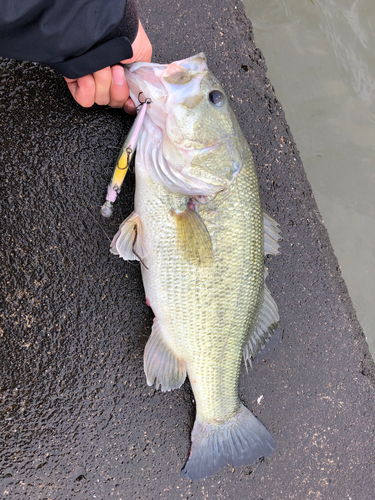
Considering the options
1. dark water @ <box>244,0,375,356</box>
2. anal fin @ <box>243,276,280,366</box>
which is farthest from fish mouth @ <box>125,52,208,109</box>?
dark water @ <box>244,0,375,356</box>

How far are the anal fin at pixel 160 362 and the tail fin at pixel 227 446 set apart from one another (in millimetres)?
379

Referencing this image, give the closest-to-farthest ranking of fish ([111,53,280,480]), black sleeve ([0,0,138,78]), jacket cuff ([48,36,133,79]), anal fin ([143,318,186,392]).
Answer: black sleeve ([0,0,138,78]) < jacket cuff ([48,36,133,79]) < fish ([111,53,280,480]) < anal fin ([143,318,186,392])

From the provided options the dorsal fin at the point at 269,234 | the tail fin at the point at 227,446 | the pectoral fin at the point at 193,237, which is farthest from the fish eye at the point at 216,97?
the tail fin at the point at 227,446

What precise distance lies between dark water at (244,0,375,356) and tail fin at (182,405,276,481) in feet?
6.71

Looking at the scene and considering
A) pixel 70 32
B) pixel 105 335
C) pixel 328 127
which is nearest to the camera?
pixel 70 32

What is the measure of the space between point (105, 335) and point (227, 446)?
968 mm

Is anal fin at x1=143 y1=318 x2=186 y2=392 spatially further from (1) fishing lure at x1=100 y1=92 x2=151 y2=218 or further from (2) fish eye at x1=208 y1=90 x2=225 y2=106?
(2) fish eye at x1=208 y1=90 x2=225 y2=106

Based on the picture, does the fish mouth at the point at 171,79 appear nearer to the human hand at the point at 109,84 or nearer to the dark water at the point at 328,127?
the human hand at the point at 109,84

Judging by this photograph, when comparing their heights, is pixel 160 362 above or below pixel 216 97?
below

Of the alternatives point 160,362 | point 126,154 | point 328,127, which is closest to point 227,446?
point 160,362

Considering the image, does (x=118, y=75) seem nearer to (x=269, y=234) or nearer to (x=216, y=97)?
(x=216, y=97)

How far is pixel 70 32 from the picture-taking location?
1.34 m

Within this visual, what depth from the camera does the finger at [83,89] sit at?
1.64 metres

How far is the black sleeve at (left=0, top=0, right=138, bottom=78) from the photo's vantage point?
1229 mm
